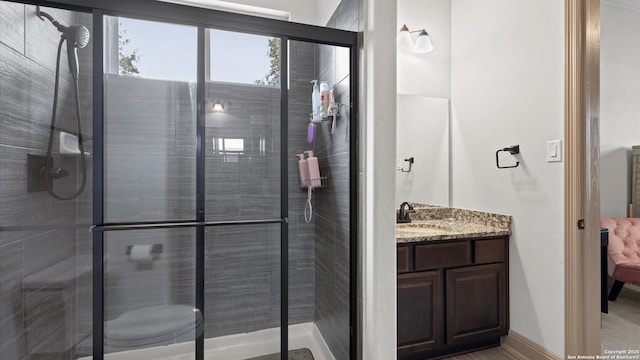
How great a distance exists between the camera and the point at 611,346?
213 centimetres

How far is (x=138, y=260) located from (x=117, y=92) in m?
0.98

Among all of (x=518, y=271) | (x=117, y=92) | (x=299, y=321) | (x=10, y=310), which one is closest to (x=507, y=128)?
(x=518, y=271)

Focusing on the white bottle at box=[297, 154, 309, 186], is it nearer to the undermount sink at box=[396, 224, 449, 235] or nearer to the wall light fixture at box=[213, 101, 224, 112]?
the wall light fixture at box=[213, 101, 224, 112]

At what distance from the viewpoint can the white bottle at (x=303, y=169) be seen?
2.26m

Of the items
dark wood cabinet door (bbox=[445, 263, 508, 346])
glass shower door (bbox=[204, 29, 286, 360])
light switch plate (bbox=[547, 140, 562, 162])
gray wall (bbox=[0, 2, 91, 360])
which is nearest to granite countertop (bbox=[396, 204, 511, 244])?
dark wood cabinet door (bbox=[445, 263, 508, 346])

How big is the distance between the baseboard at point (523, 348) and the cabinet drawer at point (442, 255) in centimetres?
63

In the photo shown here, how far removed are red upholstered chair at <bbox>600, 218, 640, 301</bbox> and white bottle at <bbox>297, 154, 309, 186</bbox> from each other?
274 centimetres

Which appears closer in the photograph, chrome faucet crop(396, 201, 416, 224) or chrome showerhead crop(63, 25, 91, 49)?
chrome showerhead crop(63, 25, 91, 49)

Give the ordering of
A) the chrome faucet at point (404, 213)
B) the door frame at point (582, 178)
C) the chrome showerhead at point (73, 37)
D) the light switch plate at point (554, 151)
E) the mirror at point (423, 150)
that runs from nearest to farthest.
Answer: the chrome showerhead at point (73, 37) → the door frame at point (582, 178) → the light switch plate at point (554, 151) → the chrome faucet at point (404, 213) → the mirror at point (423, 150)

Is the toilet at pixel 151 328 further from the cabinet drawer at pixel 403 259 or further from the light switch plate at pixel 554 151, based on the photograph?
the light switch plate at pixel 554 151

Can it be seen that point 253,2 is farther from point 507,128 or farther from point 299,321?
point 299,321

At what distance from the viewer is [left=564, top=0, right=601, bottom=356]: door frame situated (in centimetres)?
173

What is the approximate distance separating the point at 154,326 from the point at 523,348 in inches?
91.7

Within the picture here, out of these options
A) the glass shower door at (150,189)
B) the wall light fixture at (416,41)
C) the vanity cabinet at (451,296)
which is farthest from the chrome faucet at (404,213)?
the glass shower door at (150,189)
